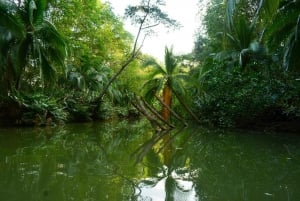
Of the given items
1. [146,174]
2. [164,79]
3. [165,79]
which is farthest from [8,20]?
[165,79]

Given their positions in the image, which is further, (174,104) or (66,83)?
(174,104)

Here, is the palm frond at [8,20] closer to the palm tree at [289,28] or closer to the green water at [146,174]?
the green water at [146,174]

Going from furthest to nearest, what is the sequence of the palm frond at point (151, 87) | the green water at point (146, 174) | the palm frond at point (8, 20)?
the palm frond at point (151, 87), the palm frond at point (8, 20), the green water at point (146, 174)

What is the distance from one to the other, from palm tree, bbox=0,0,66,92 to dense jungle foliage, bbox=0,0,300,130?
43 mm

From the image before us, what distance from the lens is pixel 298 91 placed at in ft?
38.9

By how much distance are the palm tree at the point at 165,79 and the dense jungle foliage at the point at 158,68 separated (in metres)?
0.06

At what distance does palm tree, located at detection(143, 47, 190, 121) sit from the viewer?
793 inches

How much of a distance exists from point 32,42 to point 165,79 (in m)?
8.49

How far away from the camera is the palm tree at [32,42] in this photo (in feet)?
45.2

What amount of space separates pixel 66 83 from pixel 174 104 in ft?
24.4

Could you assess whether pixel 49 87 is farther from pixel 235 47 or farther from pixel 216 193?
pixel 216 193

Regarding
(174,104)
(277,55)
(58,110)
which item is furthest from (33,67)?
(277,55)

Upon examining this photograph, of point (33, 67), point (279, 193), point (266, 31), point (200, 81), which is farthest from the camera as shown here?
point (200, 81)

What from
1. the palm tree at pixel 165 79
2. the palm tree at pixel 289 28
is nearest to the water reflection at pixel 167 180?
the palm tree at pixel 289 28
